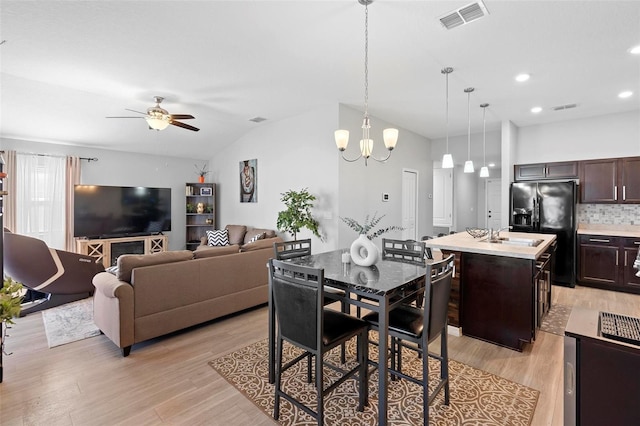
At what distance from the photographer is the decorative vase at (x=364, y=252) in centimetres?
236

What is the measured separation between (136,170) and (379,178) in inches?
206

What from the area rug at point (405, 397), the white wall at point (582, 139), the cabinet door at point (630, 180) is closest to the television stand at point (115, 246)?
the area rug at point (405, 397)

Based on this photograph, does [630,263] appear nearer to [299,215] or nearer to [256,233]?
[299,215]

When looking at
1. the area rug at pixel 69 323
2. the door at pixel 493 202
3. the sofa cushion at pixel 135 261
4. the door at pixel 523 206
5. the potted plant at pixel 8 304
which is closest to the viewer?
the potted plant at pixel 8 304

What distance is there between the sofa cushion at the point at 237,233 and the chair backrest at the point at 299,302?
420 cm

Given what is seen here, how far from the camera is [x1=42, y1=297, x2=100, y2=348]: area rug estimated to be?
315 centimetres

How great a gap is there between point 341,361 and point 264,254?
1777 mm

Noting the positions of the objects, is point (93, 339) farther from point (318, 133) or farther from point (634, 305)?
point (634, 305)

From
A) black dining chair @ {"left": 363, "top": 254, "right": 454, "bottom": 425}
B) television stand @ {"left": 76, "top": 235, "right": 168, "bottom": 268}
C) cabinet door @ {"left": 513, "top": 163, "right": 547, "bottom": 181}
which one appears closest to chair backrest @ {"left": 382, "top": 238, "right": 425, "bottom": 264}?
black dining chair @ {"left": 363, "top": 254, "right": 454, "bottom": 425}

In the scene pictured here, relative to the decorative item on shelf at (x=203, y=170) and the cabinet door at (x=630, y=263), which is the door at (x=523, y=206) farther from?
the decorative item on shelf at (x=203, y=170)

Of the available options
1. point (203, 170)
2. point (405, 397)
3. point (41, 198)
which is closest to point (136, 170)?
point (203, 170)

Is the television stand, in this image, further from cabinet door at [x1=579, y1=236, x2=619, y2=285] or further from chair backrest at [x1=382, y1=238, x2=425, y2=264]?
cabinet door at [x1=579, y1=236, x2=619, y2=285]

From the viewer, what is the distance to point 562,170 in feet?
17.4

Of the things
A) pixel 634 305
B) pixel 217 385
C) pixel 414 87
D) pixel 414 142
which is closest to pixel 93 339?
pixel 217 385
